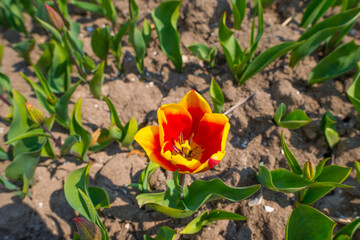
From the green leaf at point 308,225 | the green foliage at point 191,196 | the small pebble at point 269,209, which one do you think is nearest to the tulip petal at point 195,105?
the green foliage at point 191,196

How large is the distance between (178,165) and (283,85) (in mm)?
1532

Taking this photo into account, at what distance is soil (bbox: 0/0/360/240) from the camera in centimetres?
205

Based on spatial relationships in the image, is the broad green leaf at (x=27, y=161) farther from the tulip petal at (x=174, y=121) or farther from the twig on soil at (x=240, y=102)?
the twig on soil at (x=240, y=102)

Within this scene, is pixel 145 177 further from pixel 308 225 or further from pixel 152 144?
pixel 308 225

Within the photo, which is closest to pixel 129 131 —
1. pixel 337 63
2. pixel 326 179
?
pixel 326 179

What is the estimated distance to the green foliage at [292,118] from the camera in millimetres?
2072

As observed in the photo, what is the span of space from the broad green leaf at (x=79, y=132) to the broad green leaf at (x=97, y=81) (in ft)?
1.31

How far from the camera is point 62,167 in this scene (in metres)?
2.33

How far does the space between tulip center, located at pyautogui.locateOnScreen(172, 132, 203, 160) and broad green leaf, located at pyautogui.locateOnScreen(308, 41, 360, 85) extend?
1.37 m

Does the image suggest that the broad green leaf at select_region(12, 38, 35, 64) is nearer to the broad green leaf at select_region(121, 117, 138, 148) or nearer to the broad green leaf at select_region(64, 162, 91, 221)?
the broad green leaf at select_region(121, 117, 138, 148)

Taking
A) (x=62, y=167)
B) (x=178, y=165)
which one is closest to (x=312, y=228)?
(x=178, y=165)

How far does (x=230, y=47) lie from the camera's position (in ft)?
8.19

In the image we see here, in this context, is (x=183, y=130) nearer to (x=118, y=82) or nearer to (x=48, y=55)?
(x=118, y=82)

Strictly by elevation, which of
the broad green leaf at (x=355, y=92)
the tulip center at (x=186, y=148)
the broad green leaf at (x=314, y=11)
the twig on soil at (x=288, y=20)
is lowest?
the tulip center at (x=186, y=148)
